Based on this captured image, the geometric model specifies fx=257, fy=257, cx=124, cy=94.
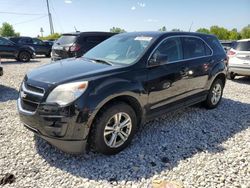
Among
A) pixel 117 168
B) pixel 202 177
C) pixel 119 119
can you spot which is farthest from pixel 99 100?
pixel 202 177

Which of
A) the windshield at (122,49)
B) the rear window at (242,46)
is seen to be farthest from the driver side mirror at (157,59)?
the rear window at (242,46)

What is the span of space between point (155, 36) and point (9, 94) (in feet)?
15.2

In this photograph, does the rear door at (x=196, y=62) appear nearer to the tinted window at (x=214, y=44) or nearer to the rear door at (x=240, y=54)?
the tinted window at (x=214, y=44)

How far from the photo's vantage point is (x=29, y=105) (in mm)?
3457

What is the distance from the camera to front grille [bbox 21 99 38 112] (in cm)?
335

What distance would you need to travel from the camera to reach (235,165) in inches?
137

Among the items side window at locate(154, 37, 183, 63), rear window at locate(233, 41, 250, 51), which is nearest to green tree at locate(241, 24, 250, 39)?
rear window at locate(233, 41, 250, 51)

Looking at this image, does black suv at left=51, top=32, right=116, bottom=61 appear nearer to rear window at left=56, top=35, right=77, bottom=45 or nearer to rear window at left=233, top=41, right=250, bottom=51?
rear window at left=56, top=35, right=77, bottom=45

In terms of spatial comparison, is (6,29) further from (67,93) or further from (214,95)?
(67,93)

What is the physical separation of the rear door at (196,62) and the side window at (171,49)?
163 mm

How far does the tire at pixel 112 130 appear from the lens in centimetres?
337

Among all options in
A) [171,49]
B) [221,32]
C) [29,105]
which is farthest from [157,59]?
[221,32]

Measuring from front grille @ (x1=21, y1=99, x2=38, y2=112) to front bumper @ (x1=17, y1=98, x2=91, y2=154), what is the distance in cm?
7

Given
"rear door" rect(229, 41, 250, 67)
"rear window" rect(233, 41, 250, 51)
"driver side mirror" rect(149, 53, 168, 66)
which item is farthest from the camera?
"rear window" rect(233, 41, 250, 51)
